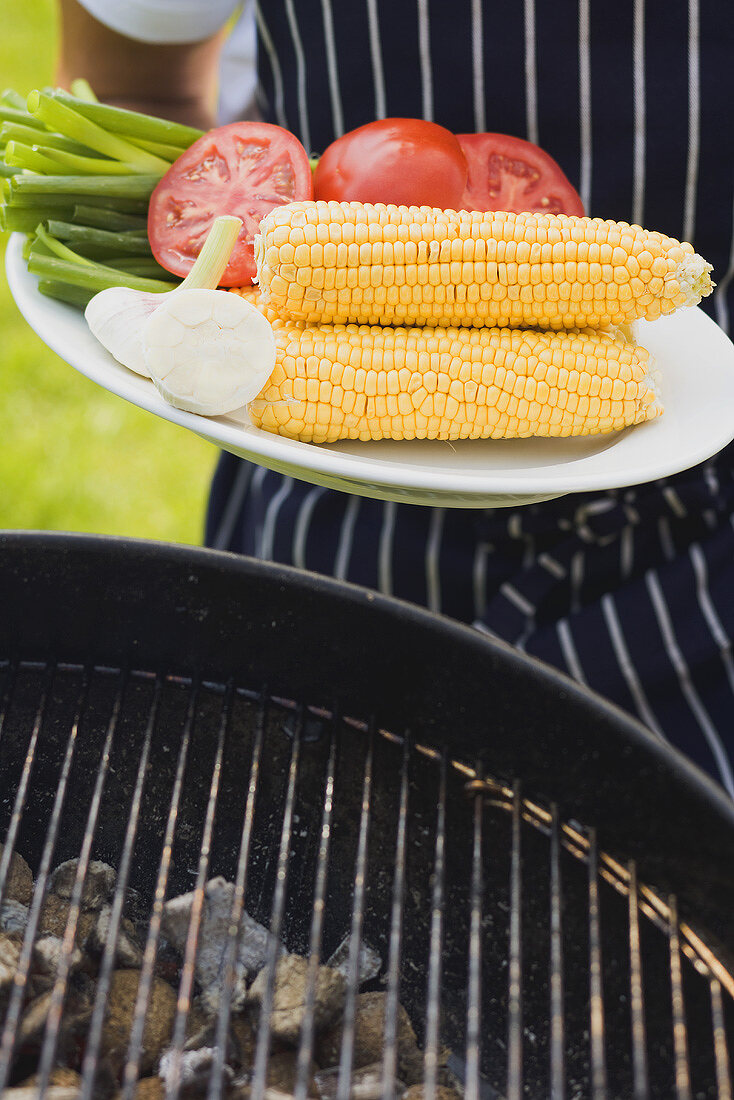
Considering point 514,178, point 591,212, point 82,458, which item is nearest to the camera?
point 514,178

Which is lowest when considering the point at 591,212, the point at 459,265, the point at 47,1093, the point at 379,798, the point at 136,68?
the point at 47,1093

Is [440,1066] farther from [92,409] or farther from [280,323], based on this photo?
[92,409]

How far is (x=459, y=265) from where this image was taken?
39.9 inches

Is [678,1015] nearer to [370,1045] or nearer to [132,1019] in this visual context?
[370,1045]

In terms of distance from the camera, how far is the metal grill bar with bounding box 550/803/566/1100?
76 cm

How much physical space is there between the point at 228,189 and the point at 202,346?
386mm

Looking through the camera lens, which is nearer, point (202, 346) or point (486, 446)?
point (202, 346)

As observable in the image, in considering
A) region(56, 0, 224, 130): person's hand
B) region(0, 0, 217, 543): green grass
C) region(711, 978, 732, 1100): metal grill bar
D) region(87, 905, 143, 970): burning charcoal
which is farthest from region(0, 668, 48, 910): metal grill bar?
region(0, 0, 217, 543): green grass

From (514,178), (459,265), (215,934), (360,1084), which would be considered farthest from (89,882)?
(514,178)

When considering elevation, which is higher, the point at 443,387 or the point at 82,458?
the point at 82,458

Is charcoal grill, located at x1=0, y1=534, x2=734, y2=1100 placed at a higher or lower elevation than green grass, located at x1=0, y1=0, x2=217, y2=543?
lower

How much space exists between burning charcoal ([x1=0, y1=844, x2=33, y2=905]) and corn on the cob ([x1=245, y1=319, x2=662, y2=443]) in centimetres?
55

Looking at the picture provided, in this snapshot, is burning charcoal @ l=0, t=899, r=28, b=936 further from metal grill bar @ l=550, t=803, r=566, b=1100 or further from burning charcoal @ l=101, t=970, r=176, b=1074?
metal grill bar @ l=550, t=803, r=566, b=1100

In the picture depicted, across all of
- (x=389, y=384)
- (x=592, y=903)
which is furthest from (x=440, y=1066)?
(x=389, y=384)
